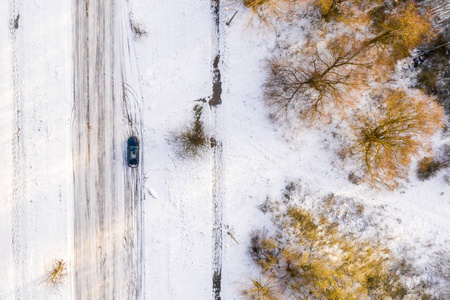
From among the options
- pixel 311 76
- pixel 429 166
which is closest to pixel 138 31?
pixel 311 76

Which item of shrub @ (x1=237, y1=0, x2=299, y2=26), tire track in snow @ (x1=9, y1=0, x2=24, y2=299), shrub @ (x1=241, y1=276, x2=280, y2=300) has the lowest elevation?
shrub @ (x1=241, y1=276, x2=280, y2=300)

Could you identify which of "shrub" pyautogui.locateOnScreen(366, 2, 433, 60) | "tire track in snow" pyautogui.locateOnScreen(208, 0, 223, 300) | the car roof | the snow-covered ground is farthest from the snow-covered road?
"shrub" pyautogui.locateOnScreen(366, 2, 433, 60)

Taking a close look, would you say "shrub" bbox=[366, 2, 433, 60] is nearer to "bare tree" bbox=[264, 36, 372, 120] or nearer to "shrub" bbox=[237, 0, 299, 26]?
"bare tree" bbox=[264, 36, 372, 120]

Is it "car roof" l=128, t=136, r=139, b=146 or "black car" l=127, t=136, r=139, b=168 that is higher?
"car roof" l=128, t=136, r=139, b=146

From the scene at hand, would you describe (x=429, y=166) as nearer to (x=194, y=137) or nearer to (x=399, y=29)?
(x=399, y=29)

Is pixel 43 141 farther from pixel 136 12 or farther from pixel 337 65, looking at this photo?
pixel 337 65

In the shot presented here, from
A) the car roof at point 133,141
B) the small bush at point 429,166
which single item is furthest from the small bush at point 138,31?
the small bush at point 429,166

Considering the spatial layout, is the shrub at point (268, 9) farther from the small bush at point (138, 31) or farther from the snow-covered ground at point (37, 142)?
the snow-covered ground at point (37, 142)
